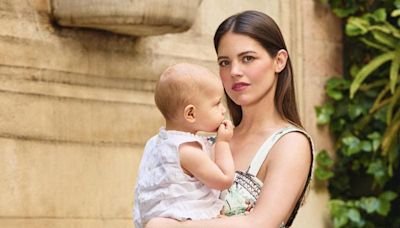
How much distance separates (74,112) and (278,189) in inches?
87.6

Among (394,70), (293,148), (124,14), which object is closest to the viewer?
(293,148)

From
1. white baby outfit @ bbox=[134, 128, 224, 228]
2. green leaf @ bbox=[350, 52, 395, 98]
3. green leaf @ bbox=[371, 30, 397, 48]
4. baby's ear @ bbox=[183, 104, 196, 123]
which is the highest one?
baby's ear @ bbox=[183, 104, 196, 123]

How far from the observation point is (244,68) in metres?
3.52

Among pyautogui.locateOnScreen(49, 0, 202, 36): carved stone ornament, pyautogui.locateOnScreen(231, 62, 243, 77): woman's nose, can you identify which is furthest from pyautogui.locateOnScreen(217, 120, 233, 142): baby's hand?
pyautogui.locateOnScreen(49, 0, 202, 36): carved stone ornament

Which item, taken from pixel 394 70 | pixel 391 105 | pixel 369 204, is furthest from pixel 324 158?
pixel 394 70

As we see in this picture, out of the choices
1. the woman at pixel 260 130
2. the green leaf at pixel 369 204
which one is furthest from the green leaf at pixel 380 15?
the woman at pixel 260 130

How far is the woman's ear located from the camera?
3582 mm

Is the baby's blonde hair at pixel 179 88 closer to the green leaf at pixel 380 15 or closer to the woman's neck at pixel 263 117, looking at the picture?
the woman's neck at pixel 263 117

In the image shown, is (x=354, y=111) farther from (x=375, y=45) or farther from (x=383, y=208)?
(x=383, y=208)

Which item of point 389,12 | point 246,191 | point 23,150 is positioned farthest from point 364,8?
point 246,191

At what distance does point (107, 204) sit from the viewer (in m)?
5.47

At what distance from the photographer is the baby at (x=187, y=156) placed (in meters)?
3.23

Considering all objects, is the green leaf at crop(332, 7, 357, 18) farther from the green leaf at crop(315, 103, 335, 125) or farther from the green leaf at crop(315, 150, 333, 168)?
the green leaf at crop(315, 150, 333, 168)

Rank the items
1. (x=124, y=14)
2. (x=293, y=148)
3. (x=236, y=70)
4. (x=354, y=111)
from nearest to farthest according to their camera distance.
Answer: (x=293, y=148) → (x=236, y=70) → (x=124, y=14) → (x=354, y=111)
